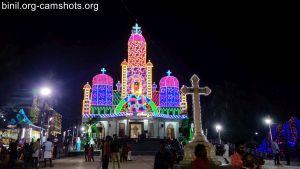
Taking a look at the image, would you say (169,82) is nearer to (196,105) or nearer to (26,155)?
(26,155)

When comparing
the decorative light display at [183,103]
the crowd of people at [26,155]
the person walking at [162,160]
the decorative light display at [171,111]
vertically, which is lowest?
the crowd of people at [26,155]

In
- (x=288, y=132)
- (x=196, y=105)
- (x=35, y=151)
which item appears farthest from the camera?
(x=288, y=132)

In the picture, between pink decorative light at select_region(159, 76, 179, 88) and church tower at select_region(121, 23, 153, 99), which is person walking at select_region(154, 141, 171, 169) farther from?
pink decorative light at select_region(159, 76, 179, 88)

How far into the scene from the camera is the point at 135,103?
157 feet

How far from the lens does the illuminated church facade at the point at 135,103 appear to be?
157ft

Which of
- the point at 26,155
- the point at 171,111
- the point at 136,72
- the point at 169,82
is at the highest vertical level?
the point at 136,72

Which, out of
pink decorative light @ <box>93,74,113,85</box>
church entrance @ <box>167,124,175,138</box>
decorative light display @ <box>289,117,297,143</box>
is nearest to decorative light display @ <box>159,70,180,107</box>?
church entrance @ <box>167,124,175,138</box>

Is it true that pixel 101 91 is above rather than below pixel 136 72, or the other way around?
A: below

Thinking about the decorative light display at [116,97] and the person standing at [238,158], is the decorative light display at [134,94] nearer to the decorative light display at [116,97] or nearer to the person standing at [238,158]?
the decorative light display at [116,97]

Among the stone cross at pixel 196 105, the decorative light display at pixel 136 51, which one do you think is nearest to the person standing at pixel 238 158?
the stone cross at pixel 196 105

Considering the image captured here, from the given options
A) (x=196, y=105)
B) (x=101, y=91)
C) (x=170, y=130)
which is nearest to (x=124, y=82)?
(x=101, y=91)

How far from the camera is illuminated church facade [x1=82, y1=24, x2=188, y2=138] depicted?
157ft

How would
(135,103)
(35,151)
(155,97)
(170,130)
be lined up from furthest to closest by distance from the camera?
(155,97)
(170,130)
(135,103)
(35,151)

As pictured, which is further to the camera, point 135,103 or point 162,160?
point 135,103
